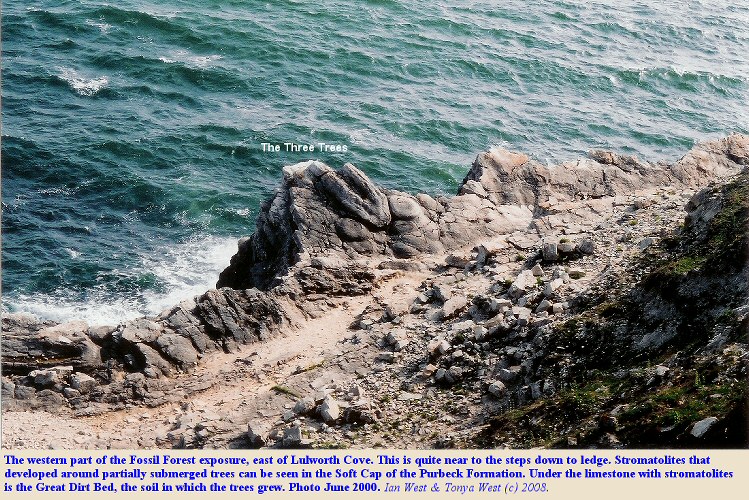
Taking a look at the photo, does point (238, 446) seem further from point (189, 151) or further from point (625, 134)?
point (625, 134)

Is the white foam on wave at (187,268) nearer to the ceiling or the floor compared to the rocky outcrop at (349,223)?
nearer to the floor

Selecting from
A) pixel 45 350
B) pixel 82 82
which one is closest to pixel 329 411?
pixel 45 350

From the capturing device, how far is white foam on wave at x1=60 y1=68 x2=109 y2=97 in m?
77.0

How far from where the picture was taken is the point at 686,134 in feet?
270

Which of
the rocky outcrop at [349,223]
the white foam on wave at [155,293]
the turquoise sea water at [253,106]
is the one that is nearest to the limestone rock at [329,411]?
the rocky outcrop at [349,223]

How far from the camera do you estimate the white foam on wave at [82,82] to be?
77.0 m

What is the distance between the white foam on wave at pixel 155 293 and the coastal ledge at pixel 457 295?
5190 millimetres

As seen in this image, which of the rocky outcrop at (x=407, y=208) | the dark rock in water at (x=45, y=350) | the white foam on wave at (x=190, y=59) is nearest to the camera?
the dark rock in water at (x=45, y=350)

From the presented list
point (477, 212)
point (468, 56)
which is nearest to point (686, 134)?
point (468, 56)

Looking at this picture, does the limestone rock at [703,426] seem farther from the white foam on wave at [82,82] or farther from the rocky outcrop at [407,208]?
the white foam on wave at [82,82]

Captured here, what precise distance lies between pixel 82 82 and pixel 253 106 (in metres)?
16.1

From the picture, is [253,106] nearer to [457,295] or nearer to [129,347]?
[129,347]

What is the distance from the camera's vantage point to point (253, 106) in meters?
78.8

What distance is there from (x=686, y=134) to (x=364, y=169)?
1349 inches
